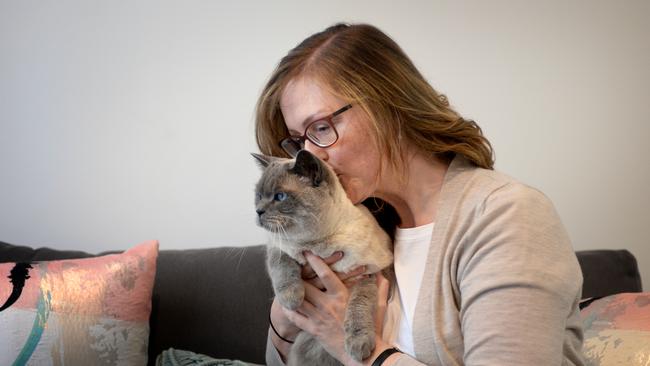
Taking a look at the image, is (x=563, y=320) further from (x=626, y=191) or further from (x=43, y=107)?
(x=43, y=107)

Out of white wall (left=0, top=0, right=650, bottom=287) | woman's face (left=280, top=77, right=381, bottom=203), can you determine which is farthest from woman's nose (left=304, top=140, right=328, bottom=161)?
white wall (left=0, top=0, right=650, bottom=287)

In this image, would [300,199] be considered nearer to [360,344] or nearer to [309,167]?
[309,167]

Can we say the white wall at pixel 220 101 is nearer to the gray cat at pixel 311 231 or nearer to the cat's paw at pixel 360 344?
the gray cat at pixel 311 231

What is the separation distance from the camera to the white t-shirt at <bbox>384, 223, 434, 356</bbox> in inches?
45.0

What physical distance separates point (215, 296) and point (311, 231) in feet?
2.66

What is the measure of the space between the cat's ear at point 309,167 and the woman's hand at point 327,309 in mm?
187

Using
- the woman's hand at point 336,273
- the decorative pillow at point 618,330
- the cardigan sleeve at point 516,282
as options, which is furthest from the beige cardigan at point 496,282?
the decorative pillow at point 618,330

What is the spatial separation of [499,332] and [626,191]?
1.78 metres

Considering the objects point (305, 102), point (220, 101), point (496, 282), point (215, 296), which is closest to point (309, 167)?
point (305, 102)

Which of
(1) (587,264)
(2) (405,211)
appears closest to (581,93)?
(1) (587,264)

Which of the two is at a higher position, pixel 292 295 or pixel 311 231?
pixel 311 231

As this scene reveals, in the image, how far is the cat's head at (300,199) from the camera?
48.6 inches

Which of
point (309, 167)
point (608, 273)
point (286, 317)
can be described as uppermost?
point (309, 167)

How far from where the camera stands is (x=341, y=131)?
116 cm
